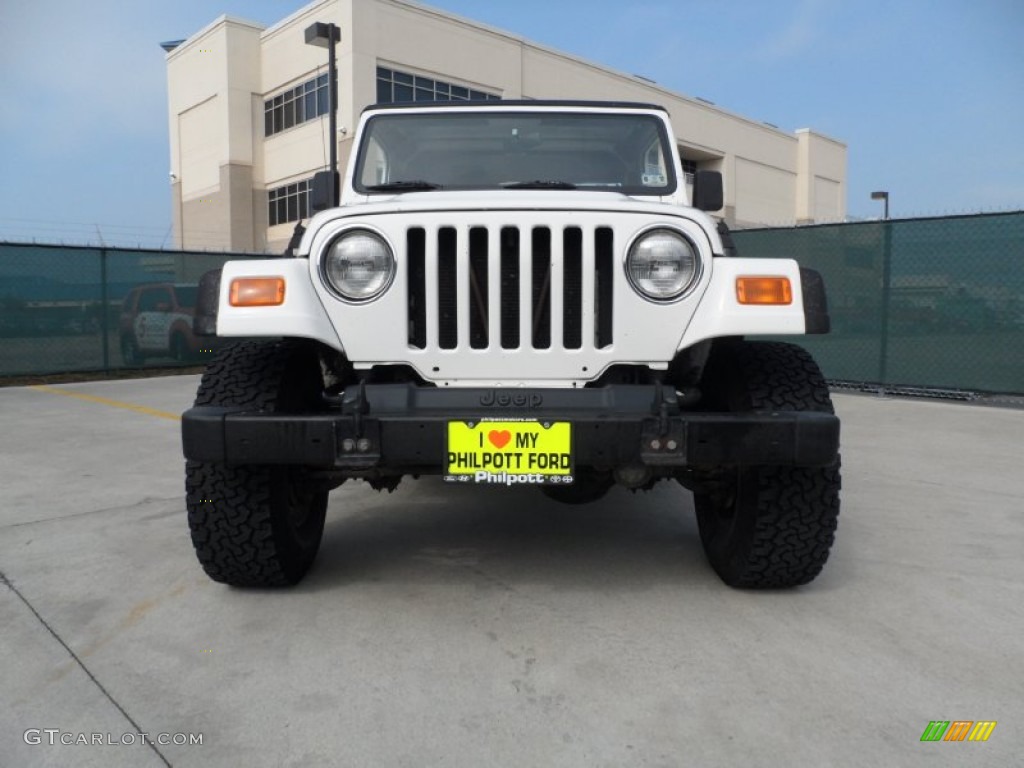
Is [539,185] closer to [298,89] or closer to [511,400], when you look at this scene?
[511,400]

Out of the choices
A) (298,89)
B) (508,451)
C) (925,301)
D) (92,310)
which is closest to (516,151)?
(508,451)

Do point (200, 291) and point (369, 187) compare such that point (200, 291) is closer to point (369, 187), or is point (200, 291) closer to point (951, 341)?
point (369, 187)

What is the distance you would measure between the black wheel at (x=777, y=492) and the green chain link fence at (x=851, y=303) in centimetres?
649

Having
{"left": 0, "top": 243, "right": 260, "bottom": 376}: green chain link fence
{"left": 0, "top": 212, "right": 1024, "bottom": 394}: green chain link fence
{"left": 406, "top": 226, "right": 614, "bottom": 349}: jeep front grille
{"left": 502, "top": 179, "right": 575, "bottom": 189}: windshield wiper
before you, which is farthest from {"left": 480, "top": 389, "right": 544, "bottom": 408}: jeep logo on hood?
{"left": 0, "top": 243, "right": 260, "bottom": 376}: green chain link fence

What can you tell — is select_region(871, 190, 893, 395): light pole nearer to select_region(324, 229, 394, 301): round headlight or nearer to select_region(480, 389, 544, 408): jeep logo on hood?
select_region(480, 389, 544, 408): jeep logo on hood

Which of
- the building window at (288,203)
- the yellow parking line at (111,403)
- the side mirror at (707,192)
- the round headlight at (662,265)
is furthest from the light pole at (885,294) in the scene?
the building window at (288,203)

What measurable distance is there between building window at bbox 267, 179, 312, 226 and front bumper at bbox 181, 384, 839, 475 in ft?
86.6

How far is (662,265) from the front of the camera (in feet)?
9.14

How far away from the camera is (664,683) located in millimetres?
2387

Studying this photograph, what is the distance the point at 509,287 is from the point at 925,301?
Answer: 24.2 ft

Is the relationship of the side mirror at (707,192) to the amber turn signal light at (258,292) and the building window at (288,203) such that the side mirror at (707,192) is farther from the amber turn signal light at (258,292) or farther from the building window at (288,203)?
the building window at (288,203)

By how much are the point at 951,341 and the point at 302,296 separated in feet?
26.0

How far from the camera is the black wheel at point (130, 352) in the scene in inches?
466

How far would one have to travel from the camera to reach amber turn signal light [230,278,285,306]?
2705 mm
